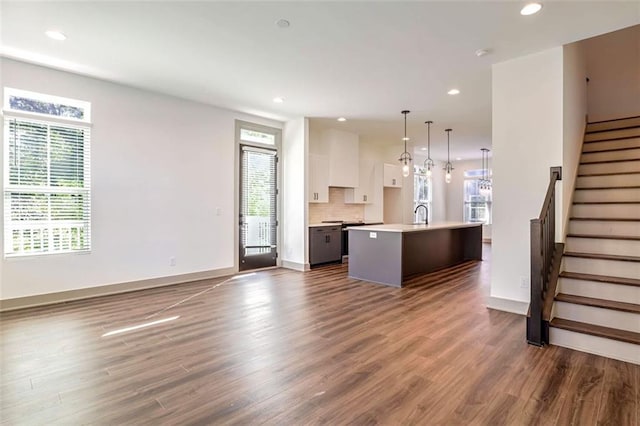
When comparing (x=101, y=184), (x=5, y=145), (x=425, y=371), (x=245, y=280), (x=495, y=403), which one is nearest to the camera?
(x=495, y=403)

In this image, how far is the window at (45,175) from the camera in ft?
12.8

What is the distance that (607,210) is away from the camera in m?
3.87

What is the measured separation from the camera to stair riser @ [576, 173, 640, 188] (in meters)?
4.05

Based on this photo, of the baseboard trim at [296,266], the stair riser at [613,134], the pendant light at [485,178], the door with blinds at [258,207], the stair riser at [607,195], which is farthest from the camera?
the pendant light at [485,178]

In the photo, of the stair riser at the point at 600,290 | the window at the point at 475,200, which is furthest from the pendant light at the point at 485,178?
the stair riser at the point at 600,290

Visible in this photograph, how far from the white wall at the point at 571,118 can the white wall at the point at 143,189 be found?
194 inches

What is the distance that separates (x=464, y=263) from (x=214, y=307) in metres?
5.46

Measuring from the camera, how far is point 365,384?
227 cm

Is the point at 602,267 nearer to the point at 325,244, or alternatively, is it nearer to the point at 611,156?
the point at 611,156

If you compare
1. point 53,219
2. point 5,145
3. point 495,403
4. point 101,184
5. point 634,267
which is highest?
point 5,145

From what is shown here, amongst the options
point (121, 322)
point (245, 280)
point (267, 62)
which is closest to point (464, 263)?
point (245, 280)

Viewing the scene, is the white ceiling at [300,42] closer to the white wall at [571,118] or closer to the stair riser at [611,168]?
the white wall at [571,118]

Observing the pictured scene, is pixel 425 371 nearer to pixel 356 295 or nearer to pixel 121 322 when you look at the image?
pixel 356 295

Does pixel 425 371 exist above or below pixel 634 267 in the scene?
below
